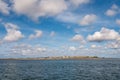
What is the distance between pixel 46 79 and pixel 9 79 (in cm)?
1265

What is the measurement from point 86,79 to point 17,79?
77.3ft

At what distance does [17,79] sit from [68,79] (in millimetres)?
17477

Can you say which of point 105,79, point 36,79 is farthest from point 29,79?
point 105,79

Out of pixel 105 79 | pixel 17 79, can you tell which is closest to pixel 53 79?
pixel 17 79

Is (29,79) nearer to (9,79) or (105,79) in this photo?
(9,79)

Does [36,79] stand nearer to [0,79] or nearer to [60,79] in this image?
[60,79]

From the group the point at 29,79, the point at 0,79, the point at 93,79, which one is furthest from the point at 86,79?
the point at 0,79

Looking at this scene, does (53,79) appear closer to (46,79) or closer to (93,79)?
(46,79)

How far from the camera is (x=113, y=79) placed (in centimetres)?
6562

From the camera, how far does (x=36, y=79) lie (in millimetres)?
67000

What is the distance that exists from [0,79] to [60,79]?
20365 millimetres

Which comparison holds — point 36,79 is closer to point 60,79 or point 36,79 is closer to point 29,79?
point 29,79

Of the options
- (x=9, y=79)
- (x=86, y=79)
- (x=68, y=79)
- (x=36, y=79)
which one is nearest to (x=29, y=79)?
(x=36, y=79)

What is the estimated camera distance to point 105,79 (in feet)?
217
